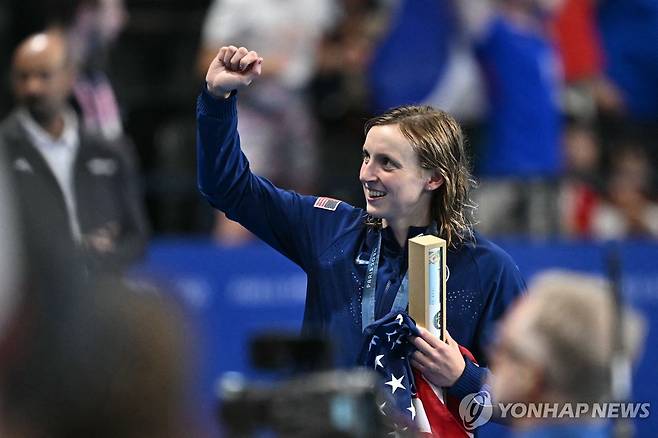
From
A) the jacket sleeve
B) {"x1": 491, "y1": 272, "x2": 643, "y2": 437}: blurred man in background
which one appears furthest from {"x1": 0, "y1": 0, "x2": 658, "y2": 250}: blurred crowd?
{"x1": 491, "y1": 272, "x2": 643, "y2": 437}: blurred man in background

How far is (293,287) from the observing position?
7598mm

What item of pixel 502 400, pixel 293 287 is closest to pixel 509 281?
pixel 502 400

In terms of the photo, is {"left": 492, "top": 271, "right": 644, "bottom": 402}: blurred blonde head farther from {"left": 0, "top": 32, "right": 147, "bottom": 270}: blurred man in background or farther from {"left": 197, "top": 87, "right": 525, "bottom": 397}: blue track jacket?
{"left": 0, "top": 32, "right": 147, "bottom": 270}: blurred man in background

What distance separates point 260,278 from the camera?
763 centimetres

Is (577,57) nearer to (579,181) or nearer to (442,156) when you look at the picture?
(579,181)

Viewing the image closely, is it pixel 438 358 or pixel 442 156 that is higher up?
pixel 442 156

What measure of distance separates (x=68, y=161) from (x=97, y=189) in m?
0.22

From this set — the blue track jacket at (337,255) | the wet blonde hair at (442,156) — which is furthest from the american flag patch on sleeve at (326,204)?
the wet blonde hair at (442,156)

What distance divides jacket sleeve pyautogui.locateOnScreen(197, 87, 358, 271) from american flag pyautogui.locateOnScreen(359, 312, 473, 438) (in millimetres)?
367

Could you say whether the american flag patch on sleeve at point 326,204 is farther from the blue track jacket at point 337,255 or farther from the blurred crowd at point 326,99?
the blurred crowd at point 326,99

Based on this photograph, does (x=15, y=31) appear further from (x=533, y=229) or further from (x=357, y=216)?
(x=357, y=216)

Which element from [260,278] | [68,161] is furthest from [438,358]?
[260,278]

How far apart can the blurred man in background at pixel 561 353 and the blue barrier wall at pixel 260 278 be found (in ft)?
15.6

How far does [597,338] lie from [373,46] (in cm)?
589
